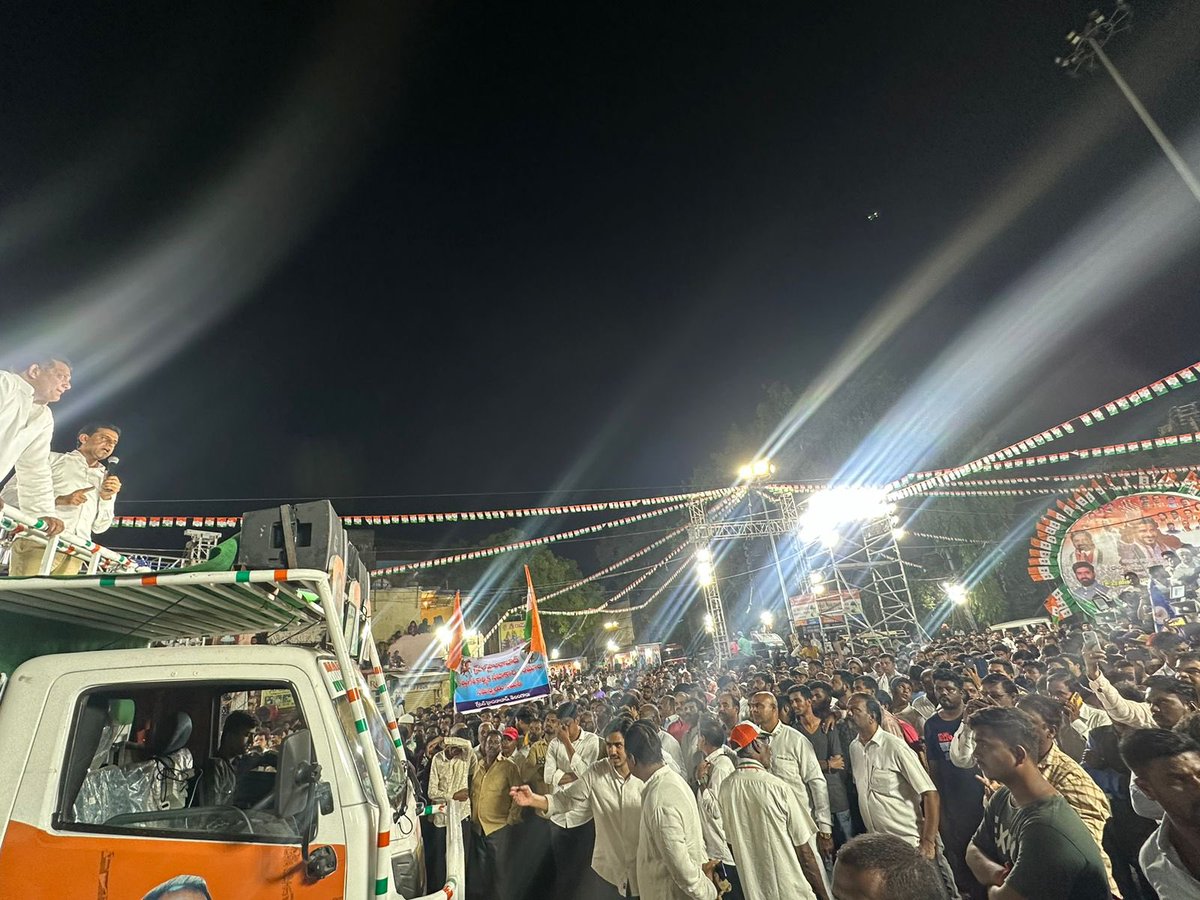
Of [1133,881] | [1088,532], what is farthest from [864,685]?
[1088,532]

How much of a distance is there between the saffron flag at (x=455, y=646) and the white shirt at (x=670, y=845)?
7.64 metres

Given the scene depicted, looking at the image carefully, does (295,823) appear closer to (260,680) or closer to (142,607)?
(260,680)

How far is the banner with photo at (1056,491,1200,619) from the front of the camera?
60.2 ft

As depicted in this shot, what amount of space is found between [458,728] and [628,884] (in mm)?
6525

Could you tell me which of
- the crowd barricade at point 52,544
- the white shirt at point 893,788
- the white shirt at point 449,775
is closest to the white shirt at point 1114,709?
the white shirt at point 893,788

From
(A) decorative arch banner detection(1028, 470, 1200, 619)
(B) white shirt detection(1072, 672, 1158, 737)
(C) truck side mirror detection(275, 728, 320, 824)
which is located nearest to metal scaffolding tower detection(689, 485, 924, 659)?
(A) decorative arch banner detection(1028, 470, 1200, 619)

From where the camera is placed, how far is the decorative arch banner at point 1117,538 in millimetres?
18484

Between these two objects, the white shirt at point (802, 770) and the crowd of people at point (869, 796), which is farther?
the white shirt at point (802, 770)

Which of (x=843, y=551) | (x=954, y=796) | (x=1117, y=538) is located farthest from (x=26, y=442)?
(x=1117, y=538)

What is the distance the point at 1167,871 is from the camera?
2305 mm

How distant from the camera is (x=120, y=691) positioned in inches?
115

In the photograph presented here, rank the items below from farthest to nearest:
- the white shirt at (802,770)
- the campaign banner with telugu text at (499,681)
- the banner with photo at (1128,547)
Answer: the banner with photo at (1128,547) < the campaign banner with telugu text at (499,681) < the white shirt at (802,770)

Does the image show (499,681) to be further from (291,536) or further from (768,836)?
(291,536)

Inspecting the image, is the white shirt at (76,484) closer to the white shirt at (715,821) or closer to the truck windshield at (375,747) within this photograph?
the truck windshield at (375,747)
